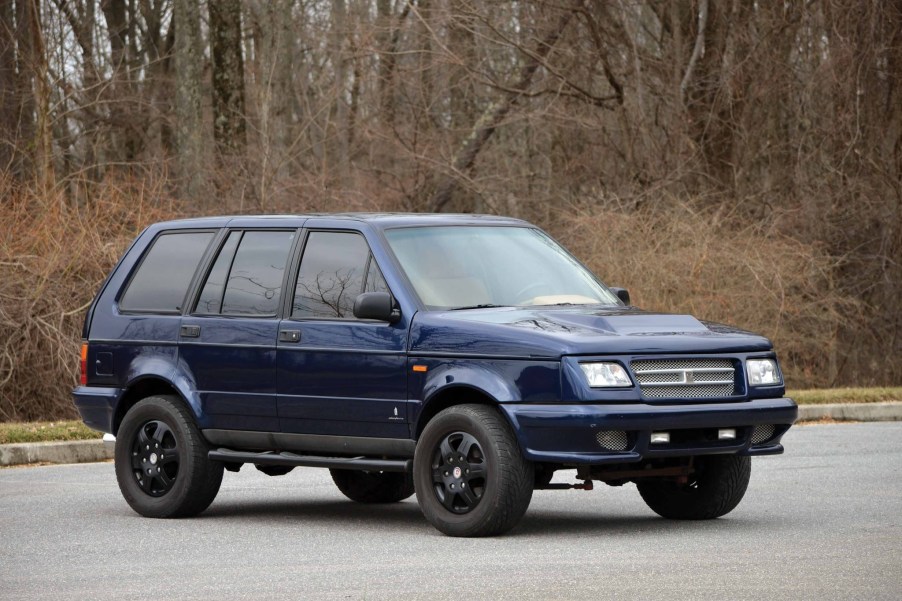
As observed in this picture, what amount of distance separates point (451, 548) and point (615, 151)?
1878cm

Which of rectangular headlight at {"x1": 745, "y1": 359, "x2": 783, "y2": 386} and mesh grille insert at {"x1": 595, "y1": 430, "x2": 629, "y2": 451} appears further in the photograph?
rectangular headlight at {"x1": 745, "y1": 359, "x2": 783, "y2": 386}

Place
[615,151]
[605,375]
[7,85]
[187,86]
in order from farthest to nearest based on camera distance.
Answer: [7,85] < [187,86] < [615,151] < [605,375]

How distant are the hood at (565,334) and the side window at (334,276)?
589 mm

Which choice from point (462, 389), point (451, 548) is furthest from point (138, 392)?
point (451, 548)

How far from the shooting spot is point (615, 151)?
26875 millimetres

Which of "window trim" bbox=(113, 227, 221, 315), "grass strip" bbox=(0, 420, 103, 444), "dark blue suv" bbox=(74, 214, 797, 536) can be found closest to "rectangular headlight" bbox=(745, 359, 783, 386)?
"dark blue suv" bbox=(74, 214, 797, 536)

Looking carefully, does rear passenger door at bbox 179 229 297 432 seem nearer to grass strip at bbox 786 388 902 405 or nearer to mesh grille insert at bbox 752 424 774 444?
mesh grille insert at bbox 752 424 774 444

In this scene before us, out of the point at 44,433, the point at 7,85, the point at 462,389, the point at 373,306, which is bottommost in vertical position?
the point at 44,433

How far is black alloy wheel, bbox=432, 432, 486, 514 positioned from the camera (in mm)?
9016

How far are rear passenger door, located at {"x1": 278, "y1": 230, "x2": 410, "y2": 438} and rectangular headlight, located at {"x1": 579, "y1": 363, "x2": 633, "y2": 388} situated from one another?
1.24m

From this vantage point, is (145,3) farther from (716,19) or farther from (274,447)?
(274,447)

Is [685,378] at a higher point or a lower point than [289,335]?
lower

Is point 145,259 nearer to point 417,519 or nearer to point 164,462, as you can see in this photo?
point 164,462

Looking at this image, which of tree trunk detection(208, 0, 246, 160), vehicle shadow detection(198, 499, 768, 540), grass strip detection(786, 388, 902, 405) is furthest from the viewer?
tree trunk detection(208, 0, 246, 160)
